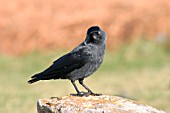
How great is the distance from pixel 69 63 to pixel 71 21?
2246 cm

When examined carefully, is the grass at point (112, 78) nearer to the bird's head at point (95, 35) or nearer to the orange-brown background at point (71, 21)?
the orange-brown background at point (71, 21)

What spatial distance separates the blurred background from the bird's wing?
10285 millimetres

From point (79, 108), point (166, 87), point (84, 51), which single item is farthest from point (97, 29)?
point (166, 87)

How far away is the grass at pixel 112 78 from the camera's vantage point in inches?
724

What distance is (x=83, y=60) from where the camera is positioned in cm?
982

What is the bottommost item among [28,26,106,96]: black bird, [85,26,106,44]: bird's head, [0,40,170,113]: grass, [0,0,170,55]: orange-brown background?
[28,26,106,96]: black bird

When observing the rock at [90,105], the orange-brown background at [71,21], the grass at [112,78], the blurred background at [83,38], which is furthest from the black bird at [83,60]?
the orange-brown background at [71,21]

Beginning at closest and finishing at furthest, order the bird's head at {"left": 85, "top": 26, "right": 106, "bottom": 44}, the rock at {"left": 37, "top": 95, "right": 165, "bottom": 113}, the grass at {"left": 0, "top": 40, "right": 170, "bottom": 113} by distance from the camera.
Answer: the rock at {"left": 37, "top": 95, "right": 165, "bottom": 113}, the bird's head at {"left": 85, "top": 26, "right": 106, "bottom": 44}, the grass at {"left": 0, "top": 40, "right": 170, "bottom": 113}

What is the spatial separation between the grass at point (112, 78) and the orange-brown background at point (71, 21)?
4.23ft

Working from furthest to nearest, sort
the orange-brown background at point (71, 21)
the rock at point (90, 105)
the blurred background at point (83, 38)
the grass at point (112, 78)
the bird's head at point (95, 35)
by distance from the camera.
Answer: the orange-brown background at point (71, 21) < the blurred background at point (83, 38) < the grass at point (112, 78) < the bird's head at point (95, 35) < the rock at point (90, 105)

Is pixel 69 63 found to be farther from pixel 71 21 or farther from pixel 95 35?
pixel 71 21

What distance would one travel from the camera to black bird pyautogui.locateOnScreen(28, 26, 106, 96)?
976 centimetres

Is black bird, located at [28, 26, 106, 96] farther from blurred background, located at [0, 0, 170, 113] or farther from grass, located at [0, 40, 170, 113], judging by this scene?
blurred background, located at [0, 0, 170, 113]

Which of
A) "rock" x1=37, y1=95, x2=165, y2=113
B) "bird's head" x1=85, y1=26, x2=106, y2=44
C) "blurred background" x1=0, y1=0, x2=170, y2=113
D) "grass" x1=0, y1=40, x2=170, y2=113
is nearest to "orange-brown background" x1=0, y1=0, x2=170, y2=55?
"blurred background" x1=0, y1=0, x2=170, y2=113
